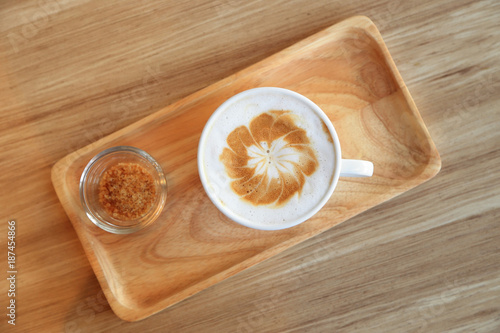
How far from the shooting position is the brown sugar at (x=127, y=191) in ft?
3.69

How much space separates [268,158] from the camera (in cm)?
101

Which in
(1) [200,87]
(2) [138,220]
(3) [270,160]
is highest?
(1) [200,87]

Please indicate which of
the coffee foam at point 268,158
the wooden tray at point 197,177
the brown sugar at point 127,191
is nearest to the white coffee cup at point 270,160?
the coffee foam at point 268,158

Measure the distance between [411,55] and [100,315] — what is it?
124cm

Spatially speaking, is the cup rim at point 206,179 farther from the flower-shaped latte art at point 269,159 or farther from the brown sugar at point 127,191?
the brown sugar at point 127,191

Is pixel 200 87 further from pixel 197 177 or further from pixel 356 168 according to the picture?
pixel 356 168

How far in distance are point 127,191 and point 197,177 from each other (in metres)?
0.21

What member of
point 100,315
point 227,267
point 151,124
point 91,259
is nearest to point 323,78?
point 151,124

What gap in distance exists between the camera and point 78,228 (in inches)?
43.8

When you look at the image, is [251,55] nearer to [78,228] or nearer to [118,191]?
[118,191]

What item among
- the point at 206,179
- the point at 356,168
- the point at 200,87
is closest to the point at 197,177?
the point at 206,179

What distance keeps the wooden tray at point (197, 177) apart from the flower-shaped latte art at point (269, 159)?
0.54 feet

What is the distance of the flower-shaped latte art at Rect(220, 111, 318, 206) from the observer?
100 centimetres

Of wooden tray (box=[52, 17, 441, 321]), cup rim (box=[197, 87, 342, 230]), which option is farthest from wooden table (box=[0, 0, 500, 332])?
cup rim (box=[197, 87, 342, 230])
